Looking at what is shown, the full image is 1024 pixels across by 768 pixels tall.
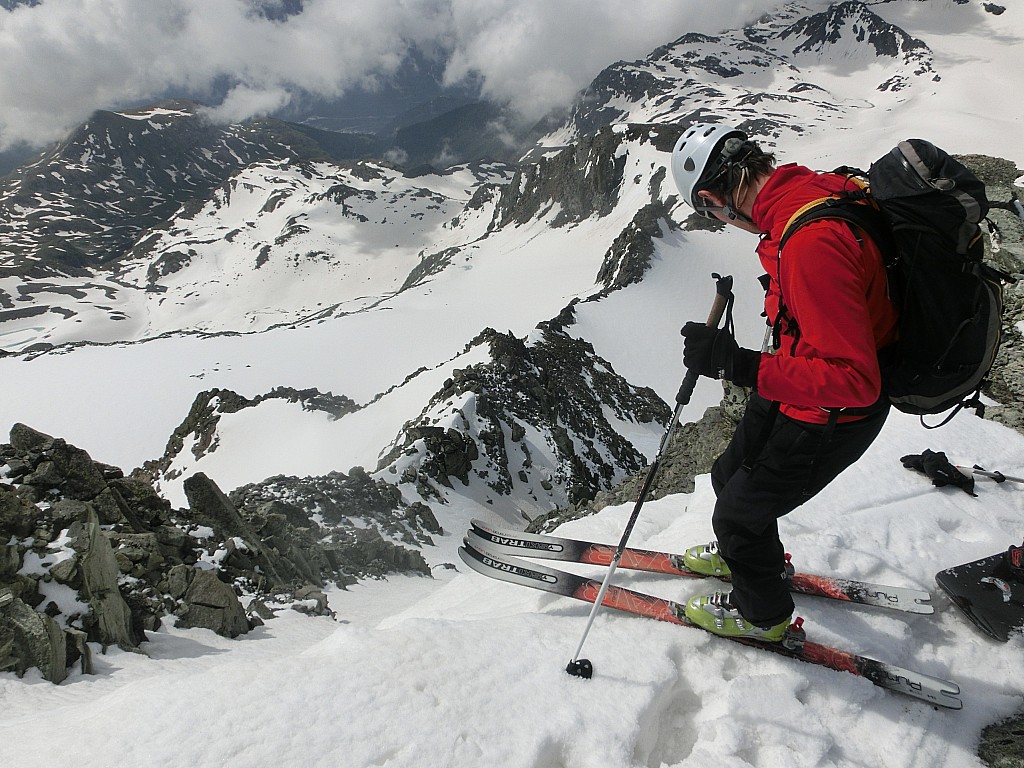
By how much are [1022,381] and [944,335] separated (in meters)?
7.32

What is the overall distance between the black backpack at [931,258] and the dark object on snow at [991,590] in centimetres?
224

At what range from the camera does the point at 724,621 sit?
375 cm

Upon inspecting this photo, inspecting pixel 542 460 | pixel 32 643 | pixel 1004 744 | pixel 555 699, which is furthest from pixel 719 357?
pixel 542 460

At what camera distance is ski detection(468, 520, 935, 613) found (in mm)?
4176

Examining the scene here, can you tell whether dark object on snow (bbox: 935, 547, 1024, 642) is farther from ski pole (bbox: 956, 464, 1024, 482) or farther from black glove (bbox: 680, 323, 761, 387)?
black glove (bbox: 680, 323, 761, 387)

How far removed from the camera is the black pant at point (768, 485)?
10.1ft

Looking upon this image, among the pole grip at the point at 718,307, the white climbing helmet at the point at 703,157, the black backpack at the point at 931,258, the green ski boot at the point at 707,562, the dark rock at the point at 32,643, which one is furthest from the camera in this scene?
the dark rock at the point at 32,643

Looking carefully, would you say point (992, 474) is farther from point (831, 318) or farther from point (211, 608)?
point (211, 608)

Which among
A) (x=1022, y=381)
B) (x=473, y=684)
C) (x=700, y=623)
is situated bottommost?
(x=1022, y=381)

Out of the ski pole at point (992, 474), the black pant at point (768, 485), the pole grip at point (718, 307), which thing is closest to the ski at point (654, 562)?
the black pant at point (768, 485)

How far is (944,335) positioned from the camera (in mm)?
2693

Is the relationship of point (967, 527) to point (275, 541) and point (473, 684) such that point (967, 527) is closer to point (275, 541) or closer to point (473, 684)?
point (473, 684)

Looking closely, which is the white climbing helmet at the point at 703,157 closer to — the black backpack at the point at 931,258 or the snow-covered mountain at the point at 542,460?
the black backpack at the point at 931,258

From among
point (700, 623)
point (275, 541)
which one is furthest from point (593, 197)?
point (700, 623)
